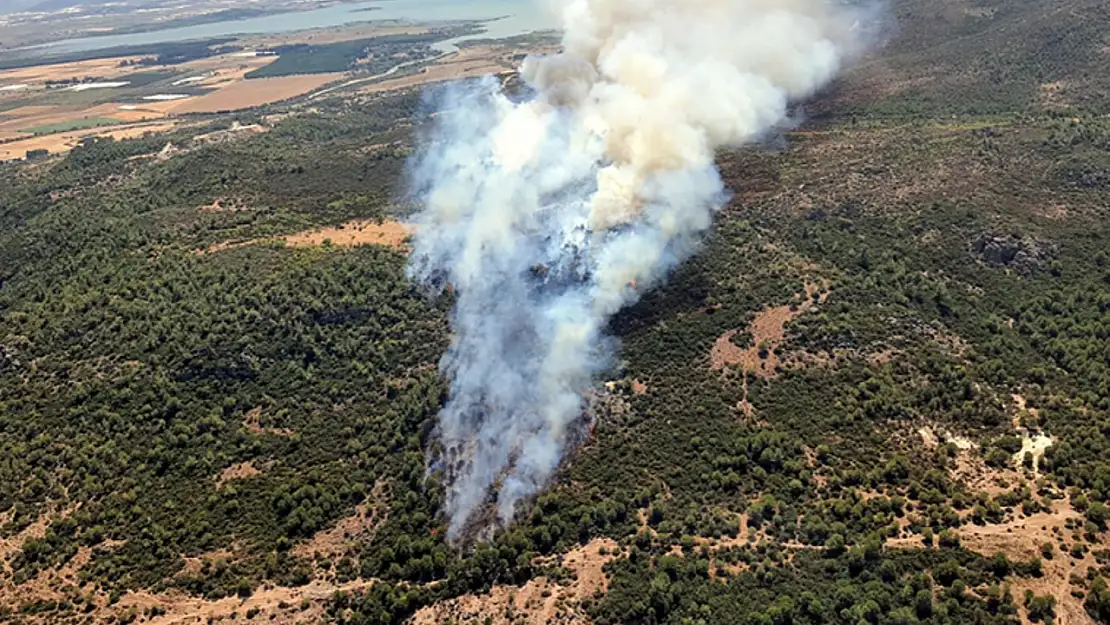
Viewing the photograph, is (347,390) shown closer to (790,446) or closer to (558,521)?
(558,521)

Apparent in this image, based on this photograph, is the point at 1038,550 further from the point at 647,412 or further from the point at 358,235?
the point at 358,235

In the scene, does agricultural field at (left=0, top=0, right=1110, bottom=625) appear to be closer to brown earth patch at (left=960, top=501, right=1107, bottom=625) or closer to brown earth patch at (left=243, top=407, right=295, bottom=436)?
brown earth patch at (left=960, top=501, right=1107, bottom=625)

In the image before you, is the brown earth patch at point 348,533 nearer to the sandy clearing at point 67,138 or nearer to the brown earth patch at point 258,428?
the brown earth patch at point 258,428

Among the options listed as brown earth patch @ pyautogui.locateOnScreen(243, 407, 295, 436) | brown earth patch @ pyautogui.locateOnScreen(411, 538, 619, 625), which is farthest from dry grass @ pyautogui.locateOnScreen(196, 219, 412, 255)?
brown earth patch @ pyautogui.locateOnScreen(411, 538, 619, 625)

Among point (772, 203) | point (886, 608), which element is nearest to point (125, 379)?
point (886, 608)

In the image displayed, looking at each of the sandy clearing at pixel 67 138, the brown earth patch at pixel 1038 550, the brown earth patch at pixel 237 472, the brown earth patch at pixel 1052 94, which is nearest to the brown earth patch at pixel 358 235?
the brown earth patch at pixel 237 472
